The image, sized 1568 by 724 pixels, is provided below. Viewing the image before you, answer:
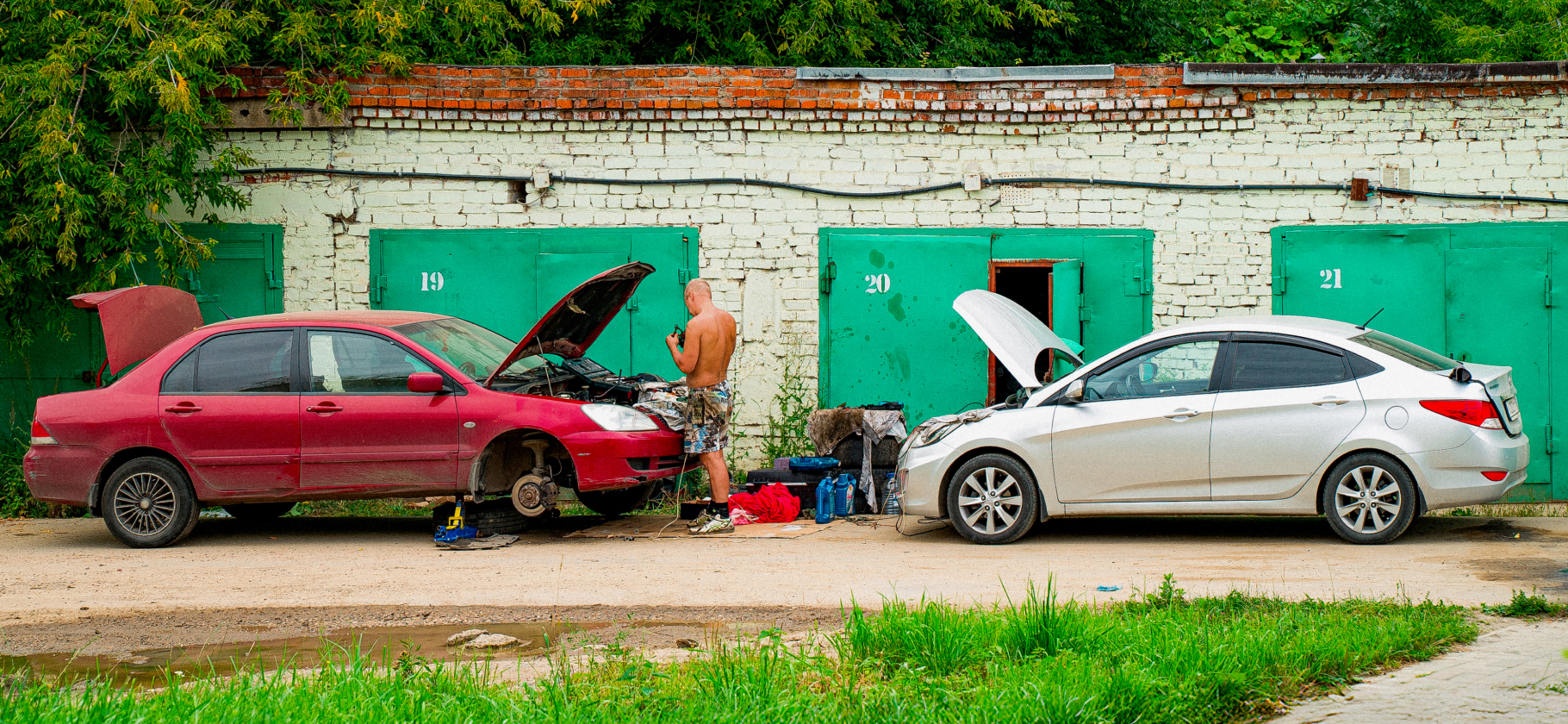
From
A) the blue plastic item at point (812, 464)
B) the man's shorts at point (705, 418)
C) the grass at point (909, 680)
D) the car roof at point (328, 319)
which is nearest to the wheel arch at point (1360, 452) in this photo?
the grass at point (909, 680)

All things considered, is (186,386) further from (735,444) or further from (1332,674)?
(1332,674)

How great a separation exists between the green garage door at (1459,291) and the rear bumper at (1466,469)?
341 cm

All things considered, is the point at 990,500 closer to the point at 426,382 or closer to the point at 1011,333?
the point at 1011,333

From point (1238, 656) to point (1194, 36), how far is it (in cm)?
1564

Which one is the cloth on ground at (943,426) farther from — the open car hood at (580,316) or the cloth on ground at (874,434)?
the open car hood at (580,316)

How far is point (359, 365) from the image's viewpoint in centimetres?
880

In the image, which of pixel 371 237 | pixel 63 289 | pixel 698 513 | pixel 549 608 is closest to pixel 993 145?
pixel 698 513

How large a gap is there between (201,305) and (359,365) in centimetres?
353

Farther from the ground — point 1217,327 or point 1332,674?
point 1217,327

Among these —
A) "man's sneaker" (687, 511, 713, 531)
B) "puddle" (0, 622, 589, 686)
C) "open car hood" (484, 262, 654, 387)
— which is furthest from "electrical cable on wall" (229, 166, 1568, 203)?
"puddle" (0, 622, 589, 686)

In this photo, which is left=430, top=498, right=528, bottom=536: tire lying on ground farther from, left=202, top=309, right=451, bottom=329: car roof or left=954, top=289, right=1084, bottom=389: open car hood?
left=954, top=289, right=1084, bottom=389: open car hood

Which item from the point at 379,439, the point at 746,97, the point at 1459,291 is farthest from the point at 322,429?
the point at 1459,291

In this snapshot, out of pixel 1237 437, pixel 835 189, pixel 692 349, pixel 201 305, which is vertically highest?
pixel 835 189

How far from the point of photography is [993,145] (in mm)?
11219
